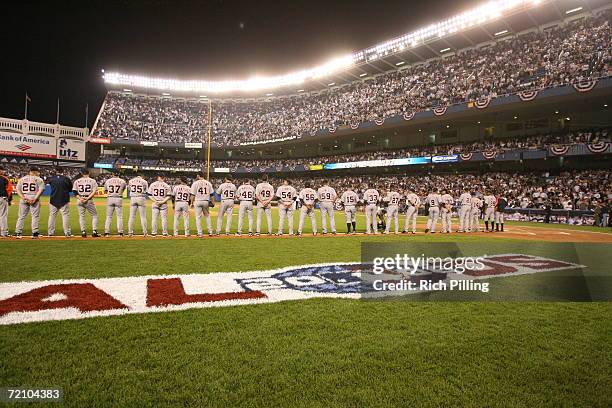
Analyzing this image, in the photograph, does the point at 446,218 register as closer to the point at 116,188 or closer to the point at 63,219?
the point at 116,188

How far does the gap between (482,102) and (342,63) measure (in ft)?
78.3

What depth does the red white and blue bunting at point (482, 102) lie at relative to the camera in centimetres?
3020

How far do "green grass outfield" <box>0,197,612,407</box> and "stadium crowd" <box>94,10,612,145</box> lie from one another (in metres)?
29.5

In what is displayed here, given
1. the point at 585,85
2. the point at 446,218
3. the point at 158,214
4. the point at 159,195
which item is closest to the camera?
the point at 159,195

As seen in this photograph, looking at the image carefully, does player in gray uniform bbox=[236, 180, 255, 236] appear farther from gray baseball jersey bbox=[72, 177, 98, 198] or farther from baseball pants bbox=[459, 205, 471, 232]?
baseball pants bbox=[459, 205, 471, 232]

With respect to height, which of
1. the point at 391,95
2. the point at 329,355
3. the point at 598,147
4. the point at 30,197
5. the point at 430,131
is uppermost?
the point at 391,95

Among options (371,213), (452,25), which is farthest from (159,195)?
(452,25)

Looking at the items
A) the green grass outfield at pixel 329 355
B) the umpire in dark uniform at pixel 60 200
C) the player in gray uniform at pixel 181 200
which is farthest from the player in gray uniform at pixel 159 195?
the green grass outfield at pixel 329 355

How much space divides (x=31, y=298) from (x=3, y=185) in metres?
7.82

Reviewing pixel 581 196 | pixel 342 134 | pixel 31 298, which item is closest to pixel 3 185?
pixel 31 298

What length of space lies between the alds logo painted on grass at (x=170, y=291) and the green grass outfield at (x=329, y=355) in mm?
336

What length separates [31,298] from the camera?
4.73m

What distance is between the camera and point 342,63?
49156 mm

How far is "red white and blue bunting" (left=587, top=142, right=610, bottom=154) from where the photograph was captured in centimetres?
2525
